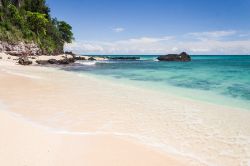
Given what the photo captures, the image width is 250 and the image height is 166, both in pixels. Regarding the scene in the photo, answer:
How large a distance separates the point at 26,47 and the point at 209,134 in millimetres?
47427

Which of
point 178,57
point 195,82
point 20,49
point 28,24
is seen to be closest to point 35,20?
point 28,24

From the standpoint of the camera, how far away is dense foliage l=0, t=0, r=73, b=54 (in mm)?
44406

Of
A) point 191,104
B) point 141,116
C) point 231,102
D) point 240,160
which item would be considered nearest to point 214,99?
point 231,102

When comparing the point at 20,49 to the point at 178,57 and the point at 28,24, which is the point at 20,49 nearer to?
the point at 28,24

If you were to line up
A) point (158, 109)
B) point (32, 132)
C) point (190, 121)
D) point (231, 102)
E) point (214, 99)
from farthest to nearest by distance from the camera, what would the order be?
point (214, 99)
point (231, 102)
point (158, 109)
point (190, 121)
point (32, 132)

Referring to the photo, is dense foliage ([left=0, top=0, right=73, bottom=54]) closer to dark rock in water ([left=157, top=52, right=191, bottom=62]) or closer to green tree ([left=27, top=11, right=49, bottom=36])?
green tree ([left=27, top=11, right=49, bottom=36])

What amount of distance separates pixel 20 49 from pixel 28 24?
540 inches

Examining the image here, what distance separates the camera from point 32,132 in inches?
226

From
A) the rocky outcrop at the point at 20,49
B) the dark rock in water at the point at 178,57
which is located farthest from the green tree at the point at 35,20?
the dark rock in water at the point at 178,57

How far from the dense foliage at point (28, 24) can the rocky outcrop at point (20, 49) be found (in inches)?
35.4

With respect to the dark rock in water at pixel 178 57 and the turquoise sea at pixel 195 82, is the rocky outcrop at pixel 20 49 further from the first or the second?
the dark rock in water at pixel 178 57

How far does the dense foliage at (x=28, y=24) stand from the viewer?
44.4m

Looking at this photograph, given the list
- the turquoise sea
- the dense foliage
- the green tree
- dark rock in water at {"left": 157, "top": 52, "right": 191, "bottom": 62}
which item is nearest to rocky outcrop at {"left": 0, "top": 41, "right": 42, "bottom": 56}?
the dense foliage

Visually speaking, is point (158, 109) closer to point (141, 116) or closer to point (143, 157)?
point (141, 116)
